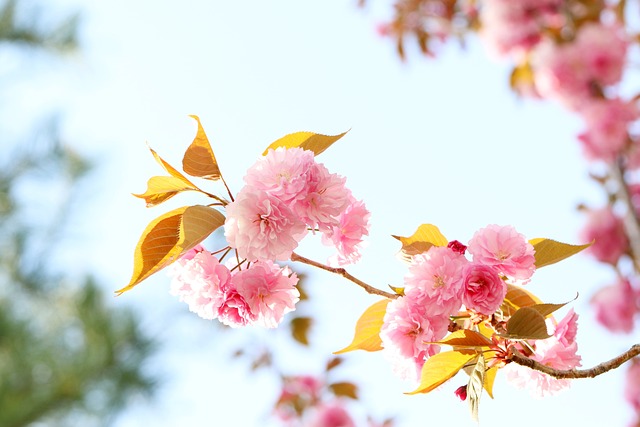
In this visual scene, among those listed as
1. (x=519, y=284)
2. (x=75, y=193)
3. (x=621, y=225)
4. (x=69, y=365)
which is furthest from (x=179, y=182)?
(x=75, y=193)

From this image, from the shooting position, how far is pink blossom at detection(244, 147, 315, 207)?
0.46 metres

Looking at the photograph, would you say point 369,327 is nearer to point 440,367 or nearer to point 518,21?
point 440,367

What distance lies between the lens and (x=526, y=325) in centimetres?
45

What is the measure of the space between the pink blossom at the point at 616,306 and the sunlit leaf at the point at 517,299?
59.0 inches

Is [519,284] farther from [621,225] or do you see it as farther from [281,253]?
[621,225]

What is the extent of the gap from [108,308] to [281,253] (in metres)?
4.87

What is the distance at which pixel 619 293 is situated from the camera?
6.29ft

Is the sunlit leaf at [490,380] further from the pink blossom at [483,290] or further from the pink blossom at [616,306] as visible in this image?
the pink blossom at [616,306]

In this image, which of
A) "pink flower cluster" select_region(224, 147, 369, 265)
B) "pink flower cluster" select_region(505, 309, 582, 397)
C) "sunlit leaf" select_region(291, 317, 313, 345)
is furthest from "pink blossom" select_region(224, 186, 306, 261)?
"sunlit leaf" select_region(291, 317, 313, 345)

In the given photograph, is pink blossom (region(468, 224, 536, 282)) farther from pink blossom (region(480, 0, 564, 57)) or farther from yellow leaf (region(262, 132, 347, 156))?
pink blossom (region(480, 0, 564, 57))

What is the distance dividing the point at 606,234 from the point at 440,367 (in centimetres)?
152

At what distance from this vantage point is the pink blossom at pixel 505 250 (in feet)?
1.57

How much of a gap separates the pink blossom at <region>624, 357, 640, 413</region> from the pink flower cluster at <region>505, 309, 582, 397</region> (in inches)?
54.4

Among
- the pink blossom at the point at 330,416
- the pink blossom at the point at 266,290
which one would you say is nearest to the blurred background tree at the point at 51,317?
the pink blossom at the point at 330,416
